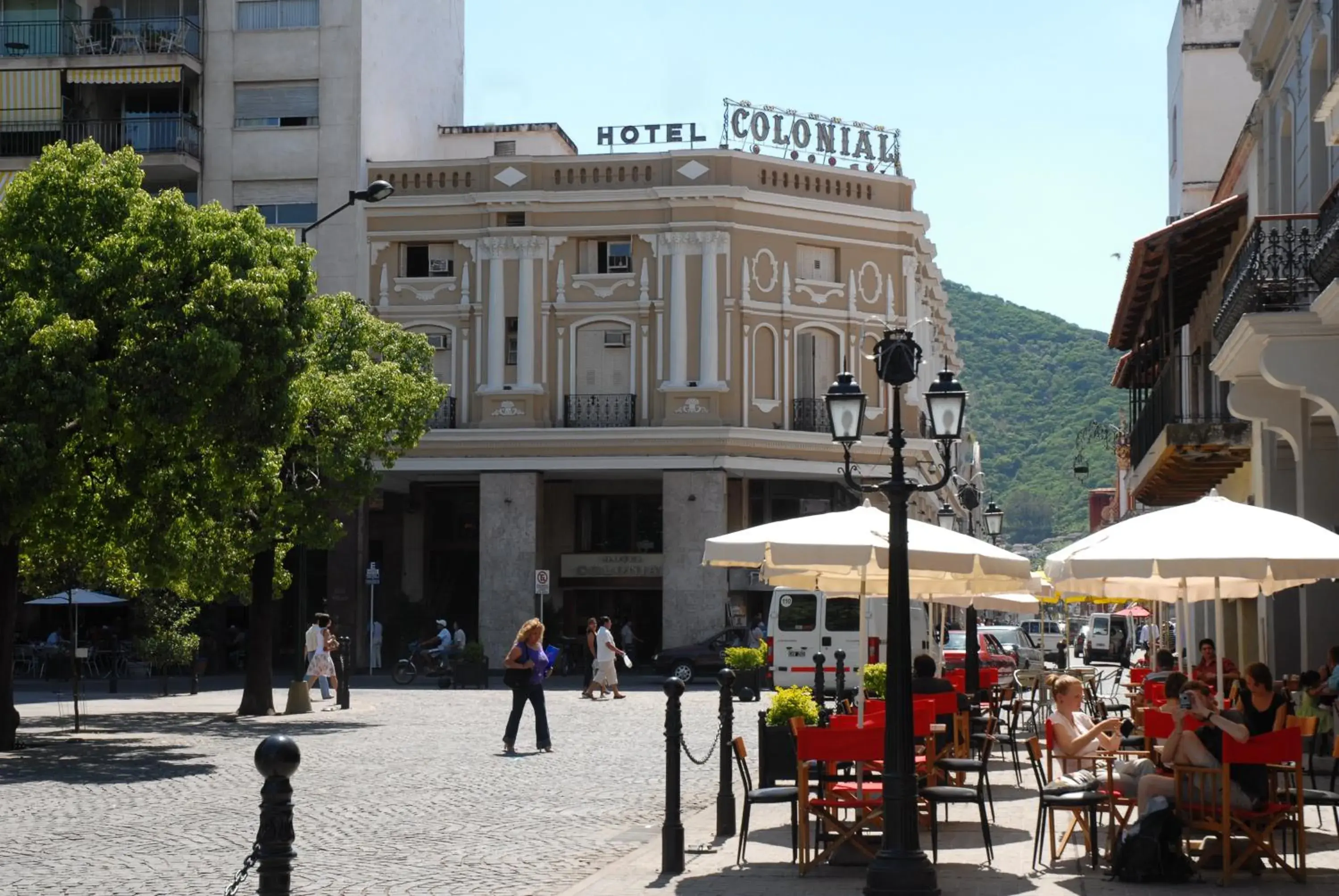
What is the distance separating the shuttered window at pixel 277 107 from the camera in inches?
1902

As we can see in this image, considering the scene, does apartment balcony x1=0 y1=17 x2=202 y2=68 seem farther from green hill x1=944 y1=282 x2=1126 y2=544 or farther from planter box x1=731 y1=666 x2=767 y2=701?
green hill x1=944 y1=282 x2=1126 y2=544

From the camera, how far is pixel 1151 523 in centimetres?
1341

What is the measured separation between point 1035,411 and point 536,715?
466ft

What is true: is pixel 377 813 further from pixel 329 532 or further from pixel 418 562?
pixel 418 562

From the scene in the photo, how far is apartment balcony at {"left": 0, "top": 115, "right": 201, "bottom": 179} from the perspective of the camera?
47.9 meters

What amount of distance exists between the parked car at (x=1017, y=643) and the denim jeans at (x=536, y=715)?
737 inches

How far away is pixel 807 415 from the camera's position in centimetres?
4697

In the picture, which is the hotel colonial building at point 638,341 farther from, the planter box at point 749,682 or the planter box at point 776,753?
the planter box at point 776,753

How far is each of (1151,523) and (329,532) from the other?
18.0 m

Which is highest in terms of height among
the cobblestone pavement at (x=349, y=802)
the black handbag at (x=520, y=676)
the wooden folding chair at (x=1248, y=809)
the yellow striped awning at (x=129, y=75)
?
the yellow striped awning at (x=129, y=75)

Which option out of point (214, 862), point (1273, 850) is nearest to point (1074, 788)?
point (1273, 850)

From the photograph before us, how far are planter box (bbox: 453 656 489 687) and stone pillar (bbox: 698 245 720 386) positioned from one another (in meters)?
9.36

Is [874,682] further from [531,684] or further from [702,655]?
[702,655]

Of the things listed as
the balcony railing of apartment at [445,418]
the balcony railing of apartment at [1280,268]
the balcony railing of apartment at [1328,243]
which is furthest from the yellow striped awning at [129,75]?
the balcony railing of apartment at [1328,243]
